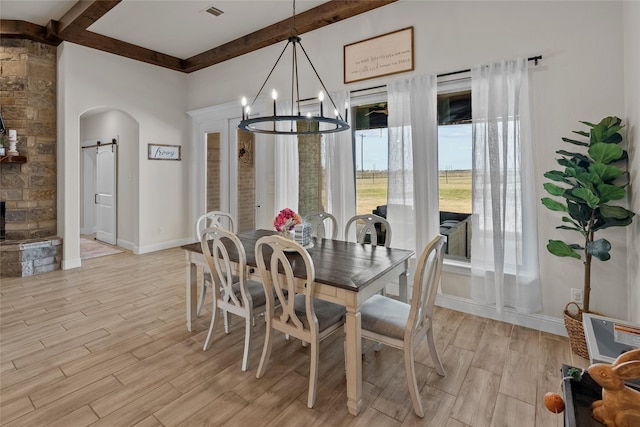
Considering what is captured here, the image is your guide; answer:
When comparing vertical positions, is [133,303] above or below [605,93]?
below

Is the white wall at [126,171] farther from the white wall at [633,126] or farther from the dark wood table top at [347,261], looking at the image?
the white wall at [633,126]

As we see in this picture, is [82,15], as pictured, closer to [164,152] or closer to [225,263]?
[164,152]

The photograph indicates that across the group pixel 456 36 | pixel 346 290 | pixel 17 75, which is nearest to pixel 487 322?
pixel 346 290

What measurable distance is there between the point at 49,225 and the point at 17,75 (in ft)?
6.90

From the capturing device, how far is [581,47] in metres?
2.67

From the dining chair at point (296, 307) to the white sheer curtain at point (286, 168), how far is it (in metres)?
2.21

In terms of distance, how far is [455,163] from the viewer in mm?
3441

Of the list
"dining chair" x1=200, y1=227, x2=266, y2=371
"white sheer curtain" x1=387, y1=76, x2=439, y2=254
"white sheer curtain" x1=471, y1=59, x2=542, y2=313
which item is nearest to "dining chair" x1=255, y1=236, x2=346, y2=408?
"dining chair" x1=200, y1=227, x2=266, y2=371

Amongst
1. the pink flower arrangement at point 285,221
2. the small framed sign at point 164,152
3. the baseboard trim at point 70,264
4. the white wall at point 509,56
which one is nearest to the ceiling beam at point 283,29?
the white wall at point 509,56

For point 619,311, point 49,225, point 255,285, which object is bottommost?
point 619,311

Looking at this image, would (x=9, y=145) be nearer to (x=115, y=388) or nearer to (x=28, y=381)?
(x=28, y=381)

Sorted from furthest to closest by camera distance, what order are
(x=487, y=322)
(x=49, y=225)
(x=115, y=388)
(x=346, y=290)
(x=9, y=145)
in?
1. (x=49, y=225)
2. (x=9, y=145)
3. (x=487, y=322)
4. (x=115, y=388)
5. (x=346, y=290)

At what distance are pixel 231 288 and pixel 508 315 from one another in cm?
254

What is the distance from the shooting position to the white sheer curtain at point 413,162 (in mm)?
3365
